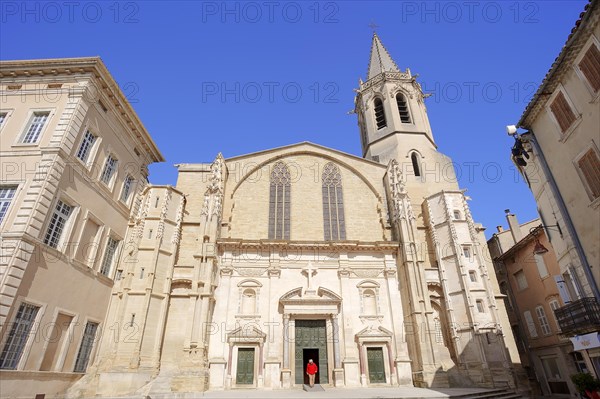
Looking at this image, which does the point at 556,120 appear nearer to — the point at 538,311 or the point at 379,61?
the point at 538,311

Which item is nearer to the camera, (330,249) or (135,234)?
(135,234)

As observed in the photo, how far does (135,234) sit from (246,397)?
34.2 ft

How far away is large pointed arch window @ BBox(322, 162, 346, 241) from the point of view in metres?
21.0

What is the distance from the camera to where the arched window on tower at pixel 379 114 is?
29220mm

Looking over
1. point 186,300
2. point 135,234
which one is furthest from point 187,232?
point 186,300

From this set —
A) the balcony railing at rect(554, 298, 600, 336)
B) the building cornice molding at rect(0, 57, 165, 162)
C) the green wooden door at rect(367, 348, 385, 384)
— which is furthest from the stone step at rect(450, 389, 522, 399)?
the building cornice molding at rect(0, 57, 165, 162)

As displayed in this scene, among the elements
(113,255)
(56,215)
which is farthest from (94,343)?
(56,215)

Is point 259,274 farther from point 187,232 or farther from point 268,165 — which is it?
point 268,165

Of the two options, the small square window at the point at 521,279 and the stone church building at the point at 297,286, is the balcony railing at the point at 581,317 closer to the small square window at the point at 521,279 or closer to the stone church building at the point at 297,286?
the stone church building at the point at 297,286

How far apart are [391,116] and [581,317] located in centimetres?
2098

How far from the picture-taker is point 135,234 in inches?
704

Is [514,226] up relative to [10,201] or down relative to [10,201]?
up

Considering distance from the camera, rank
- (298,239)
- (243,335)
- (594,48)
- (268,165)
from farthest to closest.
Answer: (268,165)
(298,239)
(243,335)
(594,48)

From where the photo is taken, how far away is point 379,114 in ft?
98.3
